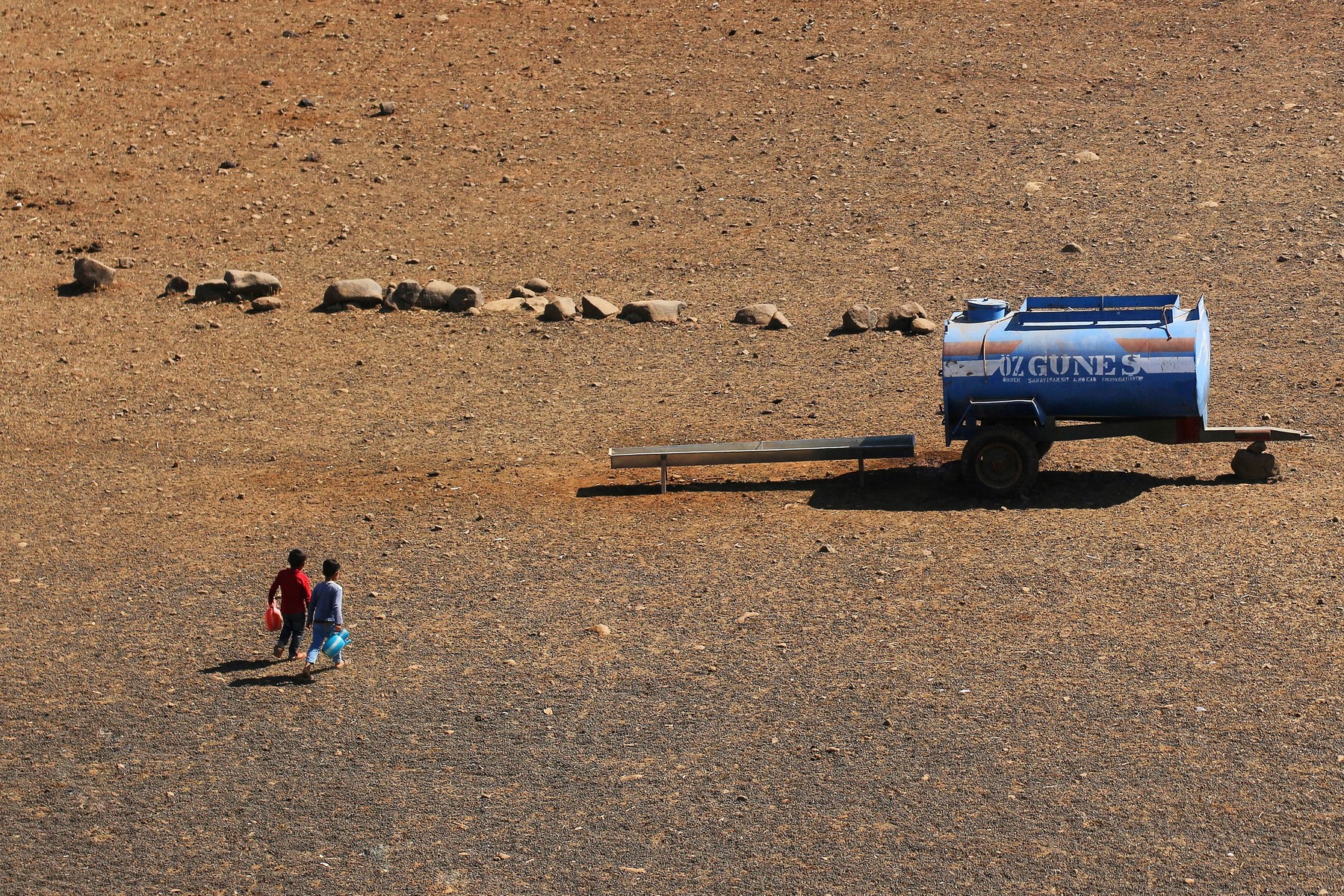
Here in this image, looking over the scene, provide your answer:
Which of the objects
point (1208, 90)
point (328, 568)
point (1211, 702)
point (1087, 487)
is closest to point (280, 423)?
point (328, 568)

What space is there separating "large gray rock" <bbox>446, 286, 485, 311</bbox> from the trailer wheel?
8723 millimetres

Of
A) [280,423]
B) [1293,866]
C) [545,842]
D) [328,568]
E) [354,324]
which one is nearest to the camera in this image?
[1293,866]

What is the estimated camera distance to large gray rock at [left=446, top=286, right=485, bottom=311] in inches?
801

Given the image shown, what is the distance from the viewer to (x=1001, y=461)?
13742 mm

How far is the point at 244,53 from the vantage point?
29.5 meters

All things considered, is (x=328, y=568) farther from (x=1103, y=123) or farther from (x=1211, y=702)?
(x=1103, y=123)

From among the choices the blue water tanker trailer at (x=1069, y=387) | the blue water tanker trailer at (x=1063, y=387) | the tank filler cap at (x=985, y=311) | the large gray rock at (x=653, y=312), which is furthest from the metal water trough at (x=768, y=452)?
the large gray rock at (x=653, y=312)

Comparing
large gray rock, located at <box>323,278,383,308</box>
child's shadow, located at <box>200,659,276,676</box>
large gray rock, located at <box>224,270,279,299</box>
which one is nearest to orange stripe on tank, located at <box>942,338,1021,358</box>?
child's shadow, located at <box>200,659,276,676</box>

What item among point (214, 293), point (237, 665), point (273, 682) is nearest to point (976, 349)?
point (273, 682)

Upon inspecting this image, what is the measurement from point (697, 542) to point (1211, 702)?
4924 millimetres

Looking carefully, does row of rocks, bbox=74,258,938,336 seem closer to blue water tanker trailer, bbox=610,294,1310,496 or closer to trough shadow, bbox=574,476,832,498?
trough shadow, bbox=574,476,832,498

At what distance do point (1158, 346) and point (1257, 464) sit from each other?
1.44 meters

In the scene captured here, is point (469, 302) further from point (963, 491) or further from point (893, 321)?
point (963, 491)

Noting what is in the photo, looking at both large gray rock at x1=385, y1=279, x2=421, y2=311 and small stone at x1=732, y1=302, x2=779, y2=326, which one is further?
large gray rock at x1=385, y1=279, x2=421, y2=311
